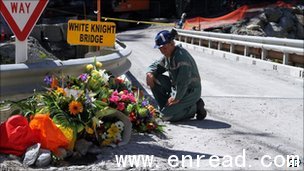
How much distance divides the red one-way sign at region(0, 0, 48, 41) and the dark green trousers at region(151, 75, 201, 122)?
234cm

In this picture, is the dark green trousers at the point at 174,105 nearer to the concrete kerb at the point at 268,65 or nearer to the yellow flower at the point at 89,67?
the yellow flower at the point at 89,67

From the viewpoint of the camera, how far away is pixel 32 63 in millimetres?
5371

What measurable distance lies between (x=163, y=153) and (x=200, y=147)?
0.54 metres

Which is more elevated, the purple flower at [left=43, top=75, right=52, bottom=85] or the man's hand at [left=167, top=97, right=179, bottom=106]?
the purple flower at [left=43, top=75, right=52, bottom=85]

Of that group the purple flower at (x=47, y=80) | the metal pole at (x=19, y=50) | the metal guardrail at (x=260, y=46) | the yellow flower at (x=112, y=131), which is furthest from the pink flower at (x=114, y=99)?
the metal guardrail at (x=260, y=46)

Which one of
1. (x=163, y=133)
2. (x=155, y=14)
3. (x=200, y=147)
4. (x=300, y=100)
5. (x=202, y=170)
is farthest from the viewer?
(x=155, y=14)

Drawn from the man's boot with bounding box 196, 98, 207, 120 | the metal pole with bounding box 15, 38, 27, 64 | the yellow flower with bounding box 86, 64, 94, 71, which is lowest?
the man's boot with bounding box 196, 98, 207, 120

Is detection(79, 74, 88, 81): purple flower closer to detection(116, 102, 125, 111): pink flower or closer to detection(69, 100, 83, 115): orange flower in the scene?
detection(116, 102, 125, 111): pink flower

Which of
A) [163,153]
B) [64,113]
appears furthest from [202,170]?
[64,113]

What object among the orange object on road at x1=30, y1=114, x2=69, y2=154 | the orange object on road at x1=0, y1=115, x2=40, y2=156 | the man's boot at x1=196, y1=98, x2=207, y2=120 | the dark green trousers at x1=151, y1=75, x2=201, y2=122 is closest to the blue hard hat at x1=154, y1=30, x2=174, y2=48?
the dark green trousers at x1=151, y1=75, x2=201, y2=122

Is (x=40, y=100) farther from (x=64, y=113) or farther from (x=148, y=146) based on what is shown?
(x=148, y=146)

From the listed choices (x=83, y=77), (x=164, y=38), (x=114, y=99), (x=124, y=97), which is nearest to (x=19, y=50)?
(x=83, y=77)

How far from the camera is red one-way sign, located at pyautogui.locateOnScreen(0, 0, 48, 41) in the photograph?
5277mm

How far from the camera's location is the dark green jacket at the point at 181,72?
276 inches
